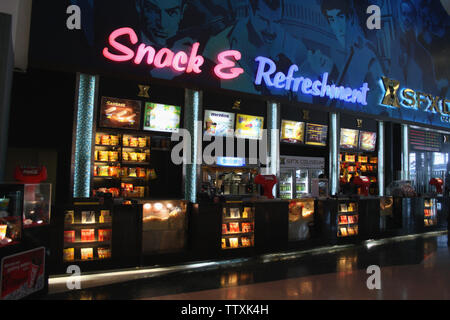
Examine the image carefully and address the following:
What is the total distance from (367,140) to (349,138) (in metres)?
0.93

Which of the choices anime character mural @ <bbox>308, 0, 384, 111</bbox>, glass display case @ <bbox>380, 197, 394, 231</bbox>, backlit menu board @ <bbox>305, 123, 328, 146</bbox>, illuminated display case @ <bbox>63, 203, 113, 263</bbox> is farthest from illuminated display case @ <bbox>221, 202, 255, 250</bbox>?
anime character mural @ <bbox>308, 0, 384, 111</bbox>

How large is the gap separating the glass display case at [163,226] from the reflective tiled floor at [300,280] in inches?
27.5

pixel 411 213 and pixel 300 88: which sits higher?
pixel 300 88

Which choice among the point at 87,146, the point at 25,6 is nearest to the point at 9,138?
the point at 87,146

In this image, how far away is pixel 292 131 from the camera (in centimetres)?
936

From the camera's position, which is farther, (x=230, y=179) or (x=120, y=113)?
(x=230, y=179)

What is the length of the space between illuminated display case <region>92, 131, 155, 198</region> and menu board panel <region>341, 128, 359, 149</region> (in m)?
6.24

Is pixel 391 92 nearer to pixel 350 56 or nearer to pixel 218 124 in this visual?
pixel 350 56

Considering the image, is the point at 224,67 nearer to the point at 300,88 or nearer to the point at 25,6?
the point at 300,88

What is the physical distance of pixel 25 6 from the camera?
241 inches

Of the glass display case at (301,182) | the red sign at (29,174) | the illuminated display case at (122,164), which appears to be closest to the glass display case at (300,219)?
the glass display case at (301,182)

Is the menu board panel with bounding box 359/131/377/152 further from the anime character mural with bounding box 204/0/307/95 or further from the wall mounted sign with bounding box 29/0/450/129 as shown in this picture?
the anime character mural with bounding box 204/0/307/95

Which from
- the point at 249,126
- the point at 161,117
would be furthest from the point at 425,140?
the point at 161,117
